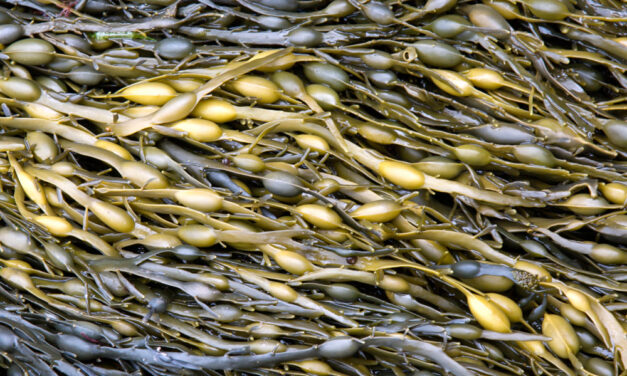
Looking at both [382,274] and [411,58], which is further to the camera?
[411,58]

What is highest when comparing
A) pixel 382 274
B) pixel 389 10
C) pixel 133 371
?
pixel 389 10

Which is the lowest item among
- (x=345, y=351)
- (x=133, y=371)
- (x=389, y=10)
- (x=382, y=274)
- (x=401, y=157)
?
(x=133, y=371)

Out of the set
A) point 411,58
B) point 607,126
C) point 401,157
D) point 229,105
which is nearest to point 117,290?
point 229,105

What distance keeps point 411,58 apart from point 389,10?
129 millimetres

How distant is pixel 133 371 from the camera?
1.17 m

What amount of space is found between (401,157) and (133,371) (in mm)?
784

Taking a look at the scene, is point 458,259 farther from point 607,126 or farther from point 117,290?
point 117,290

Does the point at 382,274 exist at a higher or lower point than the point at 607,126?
lower

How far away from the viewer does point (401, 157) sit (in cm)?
125

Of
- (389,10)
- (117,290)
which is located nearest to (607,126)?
(389,10)

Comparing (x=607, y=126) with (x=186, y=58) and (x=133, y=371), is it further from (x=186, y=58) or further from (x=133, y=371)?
(x=133, y=371)

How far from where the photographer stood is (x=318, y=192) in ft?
3.76

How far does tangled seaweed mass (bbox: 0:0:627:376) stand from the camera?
1119 millimetres

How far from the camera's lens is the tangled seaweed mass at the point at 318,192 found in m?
1.12
